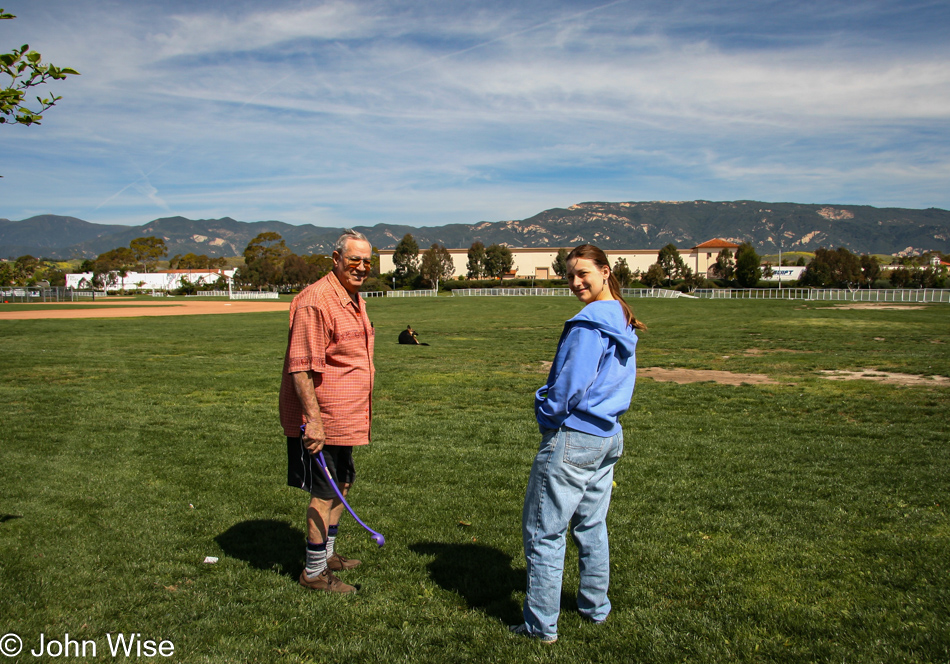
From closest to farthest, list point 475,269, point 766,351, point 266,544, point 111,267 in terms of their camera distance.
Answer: point 266,544
point 766,351
point 111,267
point 475,269

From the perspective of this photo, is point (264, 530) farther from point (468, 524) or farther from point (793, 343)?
point (793, 343)

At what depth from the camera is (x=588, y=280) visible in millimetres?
3344

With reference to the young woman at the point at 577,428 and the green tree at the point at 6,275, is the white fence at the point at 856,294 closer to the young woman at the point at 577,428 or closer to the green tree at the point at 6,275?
the young woman at the point at 577,428

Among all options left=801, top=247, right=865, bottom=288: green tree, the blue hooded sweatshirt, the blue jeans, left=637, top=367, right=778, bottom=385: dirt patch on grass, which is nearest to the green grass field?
the blue jeans

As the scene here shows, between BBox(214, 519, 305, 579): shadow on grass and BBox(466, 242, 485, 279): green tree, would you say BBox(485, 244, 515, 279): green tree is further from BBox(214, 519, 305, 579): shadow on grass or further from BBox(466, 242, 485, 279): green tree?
BBox(214, 519, 305, 579): shadow on grass

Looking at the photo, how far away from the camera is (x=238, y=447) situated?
24.6ft

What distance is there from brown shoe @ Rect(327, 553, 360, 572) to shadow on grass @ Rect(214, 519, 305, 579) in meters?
0.25

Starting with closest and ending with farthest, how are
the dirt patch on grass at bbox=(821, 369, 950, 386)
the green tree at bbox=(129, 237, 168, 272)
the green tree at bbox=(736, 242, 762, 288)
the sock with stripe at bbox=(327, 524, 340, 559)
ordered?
the sock with stripe at bbox=(327, 524, 340, 559)
the dirt patch on grass at bbox=(821, 369, 950, 386)
the green tree at bbox=(736, 242, 762, 288)
the green tree at bbox=(129, 237, 168, 272)

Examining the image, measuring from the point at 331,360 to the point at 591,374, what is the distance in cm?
158

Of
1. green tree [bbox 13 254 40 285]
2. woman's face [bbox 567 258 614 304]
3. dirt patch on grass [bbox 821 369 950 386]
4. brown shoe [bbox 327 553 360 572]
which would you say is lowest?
dirt patch on grass [bbox 821 369 950 386]

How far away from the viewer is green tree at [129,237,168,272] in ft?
463

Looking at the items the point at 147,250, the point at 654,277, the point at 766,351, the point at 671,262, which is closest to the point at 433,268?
the point at 654,277

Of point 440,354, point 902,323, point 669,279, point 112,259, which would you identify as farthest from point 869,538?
point 112,259

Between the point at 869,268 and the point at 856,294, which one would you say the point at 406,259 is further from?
the point at 856,294
